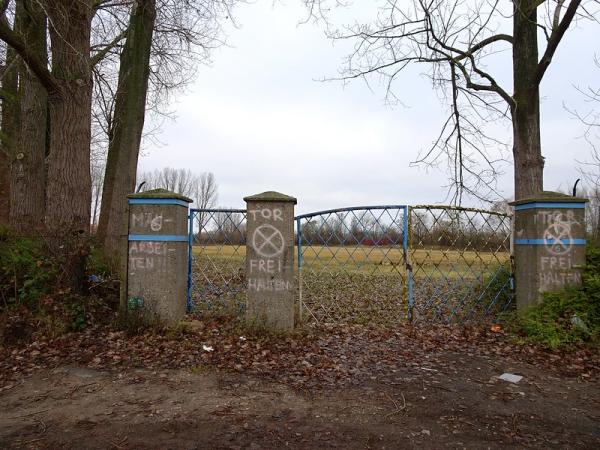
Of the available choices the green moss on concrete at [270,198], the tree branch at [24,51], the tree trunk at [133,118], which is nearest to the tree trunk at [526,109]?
the green moss on concrete at [270,198]

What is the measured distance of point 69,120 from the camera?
7.25m

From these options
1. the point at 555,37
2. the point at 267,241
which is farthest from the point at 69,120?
the point at 555,37

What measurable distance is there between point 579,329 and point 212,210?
549cm

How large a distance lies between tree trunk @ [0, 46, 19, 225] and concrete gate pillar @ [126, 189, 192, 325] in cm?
701

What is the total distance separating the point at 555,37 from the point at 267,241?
633cm

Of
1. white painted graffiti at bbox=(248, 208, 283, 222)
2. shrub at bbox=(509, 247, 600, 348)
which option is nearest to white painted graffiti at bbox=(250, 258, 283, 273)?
white painted graffiti at bbox=(248, 208, 283, 222)

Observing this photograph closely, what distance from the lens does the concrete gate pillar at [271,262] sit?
5945mm

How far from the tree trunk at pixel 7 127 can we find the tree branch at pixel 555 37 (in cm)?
1212

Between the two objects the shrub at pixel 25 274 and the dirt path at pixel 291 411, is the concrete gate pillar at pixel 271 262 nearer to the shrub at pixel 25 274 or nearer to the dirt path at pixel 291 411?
the dirt path at pixel 291 411

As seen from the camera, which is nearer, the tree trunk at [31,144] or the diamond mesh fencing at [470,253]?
the diamond mesh fencing at [470,253]

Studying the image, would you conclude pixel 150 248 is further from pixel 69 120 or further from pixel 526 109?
pixel 526 109

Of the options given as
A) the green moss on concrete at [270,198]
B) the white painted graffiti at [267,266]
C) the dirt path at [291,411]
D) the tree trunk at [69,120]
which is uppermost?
the tree trunk at [69,120]

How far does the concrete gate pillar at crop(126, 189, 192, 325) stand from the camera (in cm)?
584

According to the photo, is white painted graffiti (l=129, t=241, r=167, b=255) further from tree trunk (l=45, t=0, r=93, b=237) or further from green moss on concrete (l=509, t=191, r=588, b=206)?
green moss on concrete (l=509, t=191, r=588, b=206)
